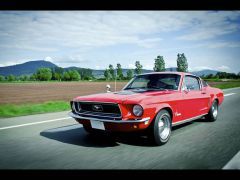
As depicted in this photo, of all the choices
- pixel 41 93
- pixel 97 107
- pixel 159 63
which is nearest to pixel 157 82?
pixel 97 107

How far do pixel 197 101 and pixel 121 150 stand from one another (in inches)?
117

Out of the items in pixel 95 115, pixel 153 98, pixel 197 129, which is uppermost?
pixel 153 98

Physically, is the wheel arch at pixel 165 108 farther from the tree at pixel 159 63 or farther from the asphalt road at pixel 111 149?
the tree at pixel 159 63

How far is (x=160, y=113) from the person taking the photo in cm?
506

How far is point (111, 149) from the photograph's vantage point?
486 centimetres

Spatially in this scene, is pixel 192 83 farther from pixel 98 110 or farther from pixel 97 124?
pixel 97 124

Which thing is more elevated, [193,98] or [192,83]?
[192,83]

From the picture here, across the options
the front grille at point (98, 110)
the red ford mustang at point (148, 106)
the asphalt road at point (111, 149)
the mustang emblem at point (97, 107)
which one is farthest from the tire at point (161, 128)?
the mustang emblem at point (97, 107)

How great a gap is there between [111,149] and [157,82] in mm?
2270

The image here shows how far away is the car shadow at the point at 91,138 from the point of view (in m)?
5.28

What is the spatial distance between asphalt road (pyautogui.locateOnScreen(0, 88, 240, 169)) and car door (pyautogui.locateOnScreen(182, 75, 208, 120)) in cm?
52

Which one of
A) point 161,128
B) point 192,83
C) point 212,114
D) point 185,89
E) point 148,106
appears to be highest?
point 192,83
